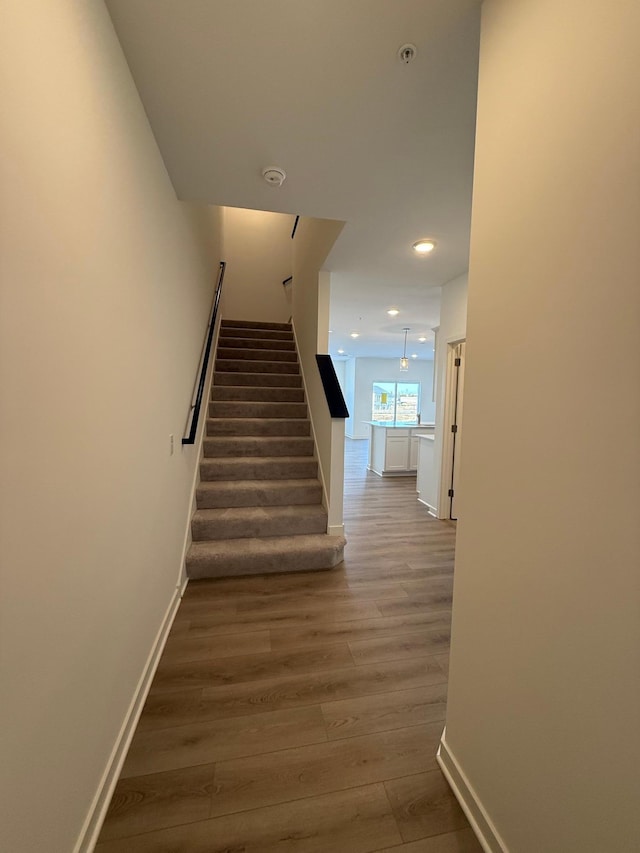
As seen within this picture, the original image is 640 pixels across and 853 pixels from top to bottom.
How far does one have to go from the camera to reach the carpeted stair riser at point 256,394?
3.99m

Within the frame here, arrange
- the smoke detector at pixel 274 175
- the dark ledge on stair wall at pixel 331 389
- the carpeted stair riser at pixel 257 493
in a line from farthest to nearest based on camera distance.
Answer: the carpeted stair riser at pixel 257 493 → the dark ledge on stair wall at pixel 331 389 → the smoke detector at pixel 274 175

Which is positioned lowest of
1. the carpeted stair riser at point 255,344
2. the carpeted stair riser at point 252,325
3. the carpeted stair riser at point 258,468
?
the carpeted stair riser at point 258,468

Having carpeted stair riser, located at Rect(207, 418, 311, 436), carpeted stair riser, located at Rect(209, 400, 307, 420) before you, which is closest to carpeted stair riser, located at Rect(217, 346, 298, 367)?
carpeted stair riser, located at Rect(209, 400, 307, 420)

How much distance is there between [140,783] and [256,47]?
105 inches

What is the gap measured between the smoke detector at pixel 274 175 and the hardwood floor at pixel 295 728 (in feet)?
8.68

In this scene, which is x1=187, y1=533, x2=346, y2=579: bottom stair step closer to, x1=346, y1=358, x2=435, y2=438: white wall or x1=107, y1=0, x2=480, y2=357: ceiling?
x1=107, y1=0, x2=480, y2=357: ceiling

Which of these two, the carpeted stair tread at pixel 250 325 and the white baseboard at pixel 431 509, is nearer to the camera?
the white baseboard at pixel 431 509

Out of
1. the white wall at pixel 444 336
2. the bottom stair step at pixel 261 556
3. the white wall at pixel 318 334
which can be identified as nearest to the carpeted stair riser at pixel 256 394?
the white wall at pixel 318 334

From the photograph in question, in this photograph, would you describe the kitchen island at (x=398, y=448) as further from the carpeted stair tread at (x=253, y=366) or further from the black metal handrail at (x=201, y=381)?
the black metal handrail at (x=201, y=381)

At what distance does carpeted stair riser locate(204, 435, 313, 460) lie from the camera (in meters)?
3.38

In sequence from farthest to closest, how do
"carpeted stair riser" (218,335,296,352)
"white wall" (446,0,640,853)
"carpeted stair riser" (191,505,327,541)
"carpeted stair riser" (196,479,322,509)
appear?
"carpeted stair riser" (218,335,296,352) → "carpeted stair riser" (196,479,322,509) → "carpeted stair riser" (191,505,327,541) → "white wall" (446,0,640,853)

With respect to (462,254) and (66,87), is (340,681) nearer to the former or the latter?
(66,87)

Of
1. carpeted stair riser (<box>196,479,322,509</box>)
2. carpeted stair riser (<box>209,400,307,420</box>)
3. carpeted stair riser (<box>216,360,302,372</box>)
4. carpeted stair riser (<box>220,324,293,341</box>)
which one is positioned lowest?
carpeted stair riser (<box>196,479,322,509</box>)

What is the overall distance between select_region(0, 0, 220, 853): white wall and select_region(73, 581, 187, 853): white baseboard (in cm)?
4
